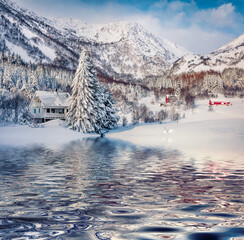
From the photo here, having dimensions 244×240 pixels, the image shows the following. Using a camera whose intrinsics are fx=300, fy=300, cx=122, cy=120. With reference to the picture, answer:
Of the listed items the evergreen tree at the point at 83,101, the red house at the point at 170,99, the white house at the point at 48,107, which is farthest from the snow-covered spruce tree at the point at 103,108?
the red house at the point at 170,99

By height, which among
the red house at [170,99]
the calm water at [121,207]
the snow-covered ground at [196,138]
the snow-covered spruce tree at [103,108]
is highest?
the red house at [170,99]

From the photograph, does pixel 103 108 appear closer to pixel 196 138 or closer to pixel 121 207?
pixel 196 138

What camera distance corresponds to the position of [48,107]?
63906mm

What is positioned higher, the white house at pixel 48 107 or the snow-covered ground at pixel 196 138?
the white house at pixel 48 107

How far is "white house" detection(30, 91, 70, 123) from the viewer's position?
64.6 m

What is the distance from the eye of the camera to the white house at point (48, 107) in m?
64.6

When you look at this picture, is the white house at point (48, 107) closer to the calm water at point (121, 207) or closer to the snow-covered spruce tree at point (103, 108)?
the snow-covered spruce tree at point (103, 108)

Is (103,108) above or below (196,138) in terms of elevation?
above

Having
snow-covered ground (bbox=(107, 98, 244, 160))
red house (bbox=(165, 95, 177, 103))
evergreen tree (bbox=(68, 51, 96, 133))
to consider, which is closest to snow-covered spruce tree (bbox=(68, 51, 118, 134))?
evergreen tree (bbox=(68, 51, 96, 133))

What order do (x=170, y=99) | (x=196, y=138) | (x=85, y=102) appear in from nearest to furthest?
(x=196, y=138) < (x=85, y=102) < (x=170, y=99)

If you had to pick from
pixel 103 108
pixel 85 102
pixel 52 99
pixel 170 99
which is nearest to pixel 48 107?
pixel 52 99

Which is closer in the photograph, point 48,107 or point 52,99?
point 48,107

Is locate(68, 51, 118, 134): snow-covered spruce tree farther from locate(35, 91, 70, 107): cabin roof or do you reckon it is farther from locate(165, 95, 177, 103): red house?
locate(165, 95, 177, 103): red house

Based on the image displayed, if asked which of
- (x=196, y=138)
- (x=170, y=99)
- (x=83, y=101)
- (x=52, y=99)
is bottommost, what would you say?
(x=196, y=138)
